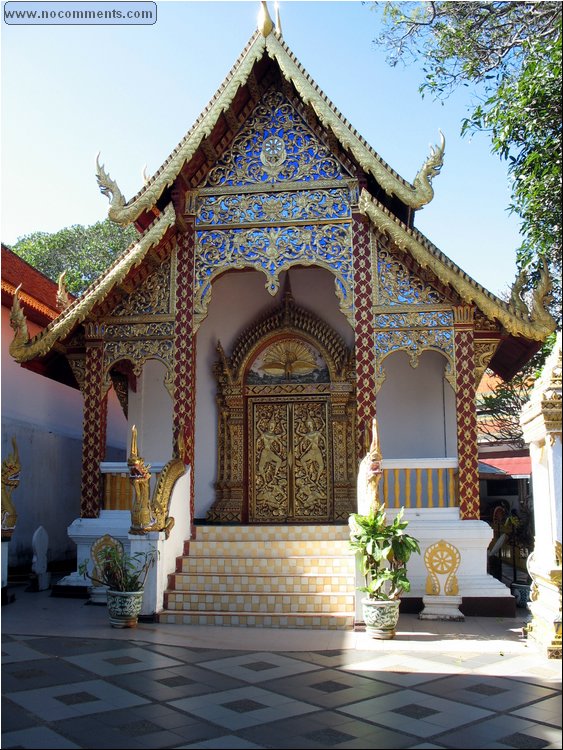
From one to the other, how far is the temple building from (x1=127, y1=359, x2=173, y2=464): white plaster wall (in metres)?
0.03

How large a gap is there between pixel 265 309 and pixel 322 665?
5417mm

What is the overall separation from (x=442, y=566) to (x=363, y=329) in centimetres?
249

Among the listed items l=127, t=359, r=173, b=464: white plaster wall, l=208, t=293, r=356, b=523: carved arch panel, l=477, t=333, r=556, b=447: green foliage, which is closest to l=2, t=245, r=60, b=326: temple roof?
l=127, t=359, r=173, b=464: white plaster wall

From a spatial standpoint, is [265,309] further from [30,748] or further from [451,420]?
[30,748]

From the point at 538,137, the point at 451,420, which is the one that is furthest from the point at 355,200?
the point at 451,420

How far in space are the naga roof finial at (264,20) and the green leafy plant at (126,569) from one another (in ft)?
18.3

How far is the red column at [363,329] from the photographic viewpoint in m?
7.71

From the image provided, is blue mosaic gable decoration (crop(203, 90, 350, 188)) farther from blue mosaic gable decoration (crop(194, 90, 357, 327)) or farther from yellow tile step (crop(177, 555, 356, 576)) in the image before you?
yellow tile step (crop(177, 555, 356, 576))

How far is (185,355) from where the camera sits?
26.6 ft

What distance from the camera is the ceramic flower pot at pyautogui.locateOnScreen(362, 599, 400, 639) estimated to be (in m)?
6.07

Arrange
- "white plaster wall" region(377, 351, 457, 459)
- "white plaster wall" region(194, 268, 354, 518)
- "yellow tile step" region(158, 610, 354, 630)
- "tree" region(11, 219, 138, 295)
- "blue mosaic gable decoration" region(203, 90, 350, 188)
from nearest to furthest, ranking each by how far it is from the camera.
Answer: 1. "yellow tile step" region(158, 610, 354, 630)
2. "blue mosaic gable decoration" region(203, 90, 350, 188)
3. "white plaster wall" region(377, 351, 457, 459)
4. "white plaster wall" region(194, 268, 354, 518)
5. "tree" region(11, 219, 138, 295)

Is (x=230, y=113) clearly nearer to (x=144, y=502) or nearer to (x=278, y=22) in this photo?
(x=278, y=22)

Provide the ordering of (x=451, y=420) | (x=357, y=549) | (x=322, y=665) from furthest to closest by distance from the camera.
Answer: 1. (x=451, y=420)
2. (x=357, y=549)
3. (x=322, y=665)

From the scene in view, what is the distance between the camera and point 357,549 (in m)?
6.40
